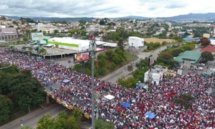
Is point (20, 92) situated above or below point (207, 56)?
below

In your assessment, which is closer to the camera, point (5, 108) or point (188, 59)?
point (5, 108)

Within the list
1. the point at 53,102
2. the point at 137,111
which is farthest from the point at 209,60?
the point at 53,102

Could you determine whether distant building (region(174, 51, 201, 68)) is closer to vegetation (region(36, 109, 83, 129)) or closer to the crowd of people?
the crowd of people

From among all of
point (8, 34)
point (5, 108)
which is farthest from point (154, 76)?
point (8, 34)

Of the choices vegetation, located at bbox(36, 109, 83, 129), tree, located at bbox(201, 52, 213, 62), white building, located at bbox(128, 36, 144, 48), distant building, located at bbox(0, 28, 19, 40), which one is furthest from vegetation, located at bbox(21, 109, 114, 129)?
distant building, located at bbox(0, 28, 19, 40)

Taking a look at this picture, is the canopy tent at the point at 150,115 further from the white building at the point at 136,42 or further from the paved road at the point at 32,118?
the white building at the point at 136,42

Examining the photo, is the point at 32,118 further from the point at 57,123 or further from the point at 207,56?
the point at 207,56

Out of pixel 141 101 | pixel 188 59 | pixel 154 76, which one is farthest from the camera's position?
pixel 188 59

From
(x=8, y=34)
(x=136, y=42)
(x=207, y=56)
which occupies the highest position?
(x=8, y=34)
